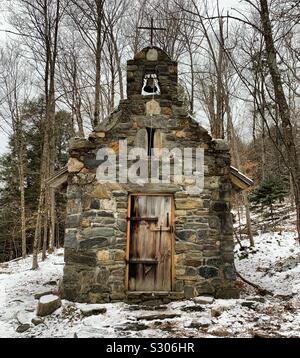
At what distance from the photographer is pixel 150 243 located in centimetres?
658

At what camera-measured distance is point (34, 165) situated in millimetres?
19172

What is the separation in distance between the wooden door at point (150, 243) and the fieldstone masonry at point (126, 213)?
7.5 inches

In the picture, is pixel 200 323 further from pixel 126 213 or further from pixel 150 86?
pixel 150 86

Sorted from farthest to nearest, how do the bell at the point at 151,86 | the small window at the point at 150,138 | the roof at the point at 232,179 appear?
1. the bell at the point at 151,86
2. the roof at the point at 232,179
3. the small window at the point at 150,138

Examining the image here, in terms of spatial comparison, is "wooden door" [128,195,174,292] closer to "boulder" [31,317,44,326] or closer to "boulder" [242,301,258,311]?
"boulder" [242,301,258,311]

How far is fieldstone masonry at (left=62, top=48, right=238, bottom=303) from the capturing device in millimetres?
6352

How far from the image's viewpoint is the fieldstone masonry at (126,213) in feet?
20.8

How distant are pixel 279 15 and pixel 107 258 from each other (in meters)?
5.86

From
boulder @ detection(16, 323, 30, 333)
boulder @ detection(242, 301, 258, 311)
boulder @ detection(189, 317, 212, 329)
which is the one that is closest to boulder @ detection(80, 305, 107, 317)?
boulder @ detection(16, 323, 30, 333)

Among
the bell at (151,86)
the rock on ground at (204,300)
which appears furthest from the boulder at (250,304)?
the bell at (151,86)

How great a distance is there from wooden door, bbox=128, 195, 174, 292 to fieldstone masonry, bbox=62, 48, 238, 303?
190 millimetres

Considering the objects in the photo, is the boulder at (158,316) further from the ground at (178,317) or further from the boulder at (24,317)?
the boulder at (24,317)

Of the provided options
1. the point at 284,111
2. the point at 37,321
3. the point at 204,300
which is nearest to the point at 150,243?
the point at 204,300
